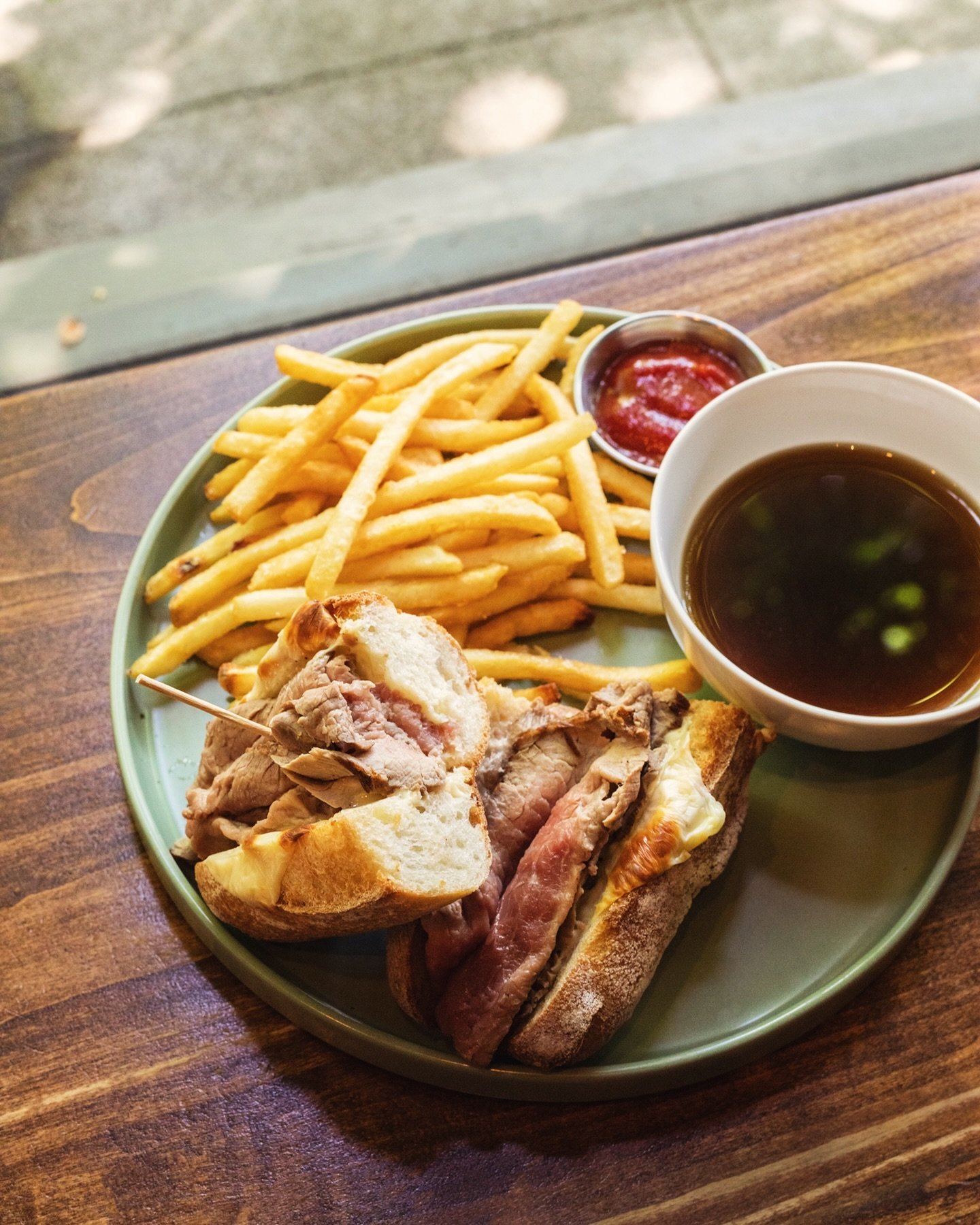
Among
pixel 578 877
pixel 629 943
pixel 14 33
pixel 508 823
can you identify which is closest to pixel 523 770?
pixel 508 823

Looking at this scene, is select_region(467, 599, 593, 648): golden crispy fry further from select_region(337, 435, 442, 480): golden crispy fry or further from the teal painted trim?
the teal painted trim

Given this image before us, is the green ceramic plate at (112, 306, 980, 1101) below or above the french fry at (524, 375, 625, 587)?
below

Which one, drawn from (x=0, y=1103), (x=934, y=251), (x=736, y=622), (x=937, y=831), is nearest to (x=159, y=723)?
(x=0, y=1103)

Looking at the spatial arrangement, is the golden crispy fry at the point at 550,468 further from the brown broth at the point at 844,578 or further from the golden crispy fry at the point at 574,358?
the brown broth at the point at 844,578

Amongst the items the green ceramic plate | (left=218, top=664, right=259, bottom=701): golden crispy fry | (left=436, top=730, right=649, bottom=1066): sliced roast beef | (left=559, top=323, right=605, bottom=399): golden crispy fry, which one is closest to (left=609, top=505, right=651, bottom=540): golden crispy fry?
(left=559, top=323, right=605, bottom=399): golden crispy fry

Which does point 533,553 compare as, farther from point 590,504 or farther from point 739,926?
point 739,926
